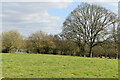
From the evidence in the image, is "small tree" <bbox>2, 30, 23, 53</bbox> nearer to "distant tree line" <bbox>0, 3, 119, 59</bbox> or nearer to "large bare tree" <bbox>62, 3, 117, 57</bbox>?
"distant tree line" <bbox>0, 3, 119, 59</bbox>

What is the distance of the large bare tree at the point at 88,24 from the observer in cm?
3041

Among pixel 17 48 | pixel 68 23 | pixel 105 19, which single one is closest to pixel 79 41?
pixel 68 23

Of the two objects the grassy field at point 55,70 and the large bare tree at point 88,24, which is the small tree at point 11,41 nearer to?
the large bare tree at point 88,24

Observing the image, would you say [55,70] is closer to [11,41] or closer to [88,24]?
[88,24]

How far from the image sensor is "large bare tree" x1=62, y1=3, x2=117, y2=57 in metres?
30.4

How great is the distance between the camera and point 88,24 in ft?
103

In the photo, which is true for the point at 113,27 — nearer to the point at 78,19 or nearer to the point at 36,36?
the point at 78,19

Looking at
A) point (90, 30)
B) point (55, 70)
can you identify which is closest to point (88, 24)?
point (90, 30)

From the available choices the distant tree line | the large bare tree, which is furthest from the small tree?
the large bare tree

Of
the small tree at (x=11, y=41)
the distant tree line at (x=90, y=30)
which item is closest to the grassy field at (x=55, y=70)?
the distant tree line at (x=90, y=30)

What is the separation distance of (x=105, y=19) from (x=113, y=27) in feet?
7.60

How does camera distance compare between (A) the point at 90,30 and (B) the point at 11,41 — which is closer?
(A) the point at 90,30

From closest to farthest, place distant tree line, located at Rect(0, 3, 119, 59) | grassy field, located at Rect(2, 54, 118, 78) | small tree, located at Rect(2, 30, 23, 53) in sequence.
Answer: grassy field, located at Rect(2, 54, 118, 78)
distant tree line, located at Rect(0, 3, 119, 59)
small tree, located at Rect(2, 30, 23, 53)

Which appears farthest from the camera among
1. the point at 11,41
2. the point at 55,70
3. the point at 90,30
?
the point at 11,41
